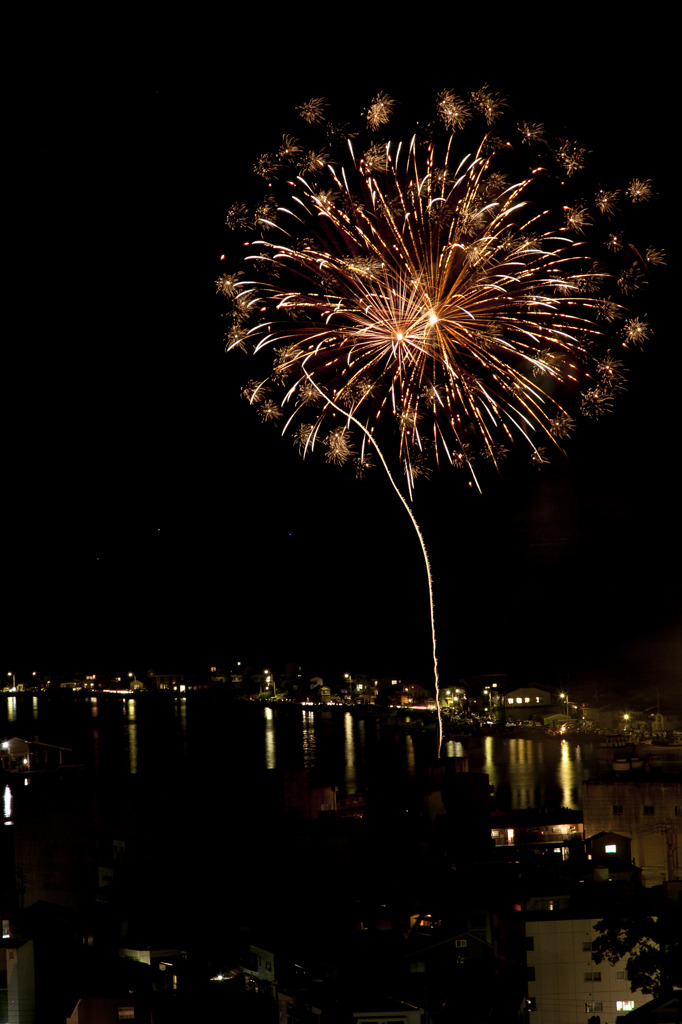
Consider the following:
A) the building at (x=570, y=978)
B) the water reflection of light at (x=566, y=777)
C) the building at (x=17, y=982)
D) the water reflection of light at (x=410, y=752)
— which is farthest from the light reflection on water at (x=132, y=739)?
the building at (x=570, y=978)

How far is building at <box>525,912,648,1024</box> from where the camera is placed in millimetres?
3084

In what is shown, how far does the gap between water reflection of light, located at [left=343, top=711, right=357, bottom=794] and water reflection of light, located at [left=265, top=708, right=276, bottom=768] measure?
0.92 metres

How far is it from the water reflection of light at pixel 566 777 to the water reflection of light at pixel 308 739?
283 centimetres

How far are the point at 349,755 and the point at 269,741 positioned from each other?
2471 mm

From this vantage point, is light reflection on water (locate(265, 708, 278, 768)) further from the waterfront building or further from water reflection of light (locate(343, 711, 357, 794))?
the waterfront building

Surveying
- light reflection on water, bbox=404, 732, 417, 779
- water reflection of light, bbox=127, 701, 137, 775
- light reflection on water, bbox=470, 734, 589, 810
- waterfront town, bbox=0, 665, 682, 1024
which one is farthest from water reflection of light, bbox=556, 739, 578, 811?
water reflection of light, bbox=127, 701, 137, 775

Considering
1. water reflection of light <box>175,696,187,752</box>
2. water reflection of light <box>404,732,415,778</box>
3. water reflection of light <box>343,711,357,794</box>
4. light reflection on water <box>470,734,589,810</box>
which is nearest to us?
light reflection on water <box>470,734,589,810</box>

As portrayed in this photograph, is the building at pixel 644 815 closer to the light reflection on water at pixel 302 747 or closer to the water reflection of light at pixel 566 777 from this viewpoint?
the light reflection on water at pixel 302 747

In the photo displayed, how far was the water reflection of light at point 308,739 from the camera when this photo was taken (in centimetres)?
1189

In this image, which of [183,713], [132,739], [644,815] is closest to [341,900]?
[644,815]

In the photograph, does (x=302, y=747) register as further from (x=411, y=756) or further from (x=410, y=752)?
(x=411, y=756)

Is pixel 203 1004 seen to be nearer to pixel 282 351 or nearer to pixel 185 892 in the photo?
pixel 185 892

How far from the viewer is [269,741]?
14.5 meters

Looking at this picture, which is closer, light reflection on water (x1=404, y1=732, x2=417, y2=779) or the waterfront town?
the waterfront town
